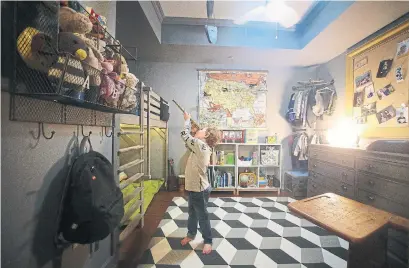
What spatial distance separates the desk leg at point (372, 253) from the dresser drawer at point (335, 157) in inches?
46.9

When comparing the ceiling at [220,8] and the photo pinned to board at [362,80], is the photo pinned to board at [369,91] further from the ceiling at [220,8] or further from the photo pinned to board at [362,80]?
the ceiling at [220,8]

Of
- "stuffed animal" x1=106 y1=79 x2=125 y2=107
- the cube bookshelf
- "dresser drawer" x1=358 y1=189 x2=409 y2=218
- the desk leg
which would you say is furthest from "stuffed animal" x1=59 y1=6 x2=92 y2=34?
the cube bookshelf

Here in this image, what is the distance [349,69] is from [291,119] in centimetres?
122

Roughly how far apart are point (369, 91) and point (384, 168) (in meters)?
1.40

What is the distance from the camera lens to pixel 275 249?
1986mm

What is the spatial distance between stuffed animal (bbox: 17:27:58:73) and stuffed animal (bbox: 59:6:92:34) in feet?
0.59

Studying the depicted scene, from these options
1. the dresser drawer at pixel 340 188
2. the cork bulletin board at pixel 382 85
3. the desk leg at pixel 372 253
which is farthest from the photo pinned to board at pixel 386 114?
the desk leg at pixel 372 253

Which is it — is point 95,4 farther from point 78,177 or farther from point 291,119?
point 291,119

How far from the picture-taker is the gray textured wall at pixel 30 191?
0.76m

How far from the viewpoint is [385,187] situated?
1.88 meters

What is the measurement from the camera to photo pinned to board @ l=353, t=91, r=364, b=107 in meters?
2.89

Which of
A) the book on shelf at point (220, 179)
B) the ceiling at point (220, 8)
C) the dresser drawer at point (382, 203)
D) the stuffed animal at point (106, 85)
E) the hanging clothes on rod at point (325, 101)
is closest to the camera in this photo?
the stuffed animal at point (106, 85)

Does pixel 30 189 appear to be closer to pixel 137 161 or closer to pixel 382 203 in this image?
pixel 137 161

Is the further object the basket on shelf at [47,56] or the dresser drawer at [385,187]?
the dresser drawer at [385,187]
